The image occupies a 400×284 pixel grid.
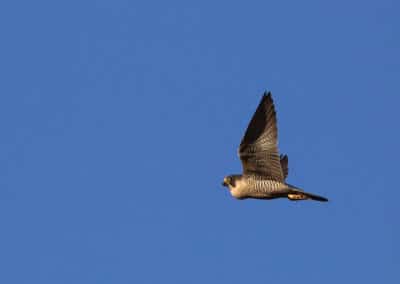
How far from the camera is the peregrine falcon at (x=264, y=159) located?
21.6 metres

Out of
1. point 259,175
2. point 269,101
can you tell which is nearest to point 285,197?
point 259,175

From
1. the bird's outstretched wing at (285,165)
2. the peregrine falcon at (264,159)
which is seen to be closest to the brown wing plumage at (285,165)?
the bird's outstretched wing at (285,165)

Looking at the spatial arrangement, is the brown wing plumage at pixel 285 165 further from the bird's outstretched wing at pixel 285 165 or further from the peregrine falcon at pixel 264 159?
the peregrine falcon at pixel 264 159

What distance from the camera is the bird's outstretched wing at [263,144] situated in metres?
21.6

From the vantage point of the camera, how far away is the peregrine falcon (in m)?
21.6

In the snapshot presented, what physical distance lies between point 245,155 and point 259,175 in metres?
0.53

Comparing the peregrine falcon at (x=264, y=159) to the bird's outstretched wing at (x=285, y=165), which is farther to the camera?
the bird's outstretched wing at (x=285, y=165)

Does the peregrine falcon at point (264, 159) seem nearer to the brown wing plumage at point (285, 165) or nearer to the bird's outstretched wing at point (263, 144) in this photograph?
the bird's outstretched wing at point (263, 144)

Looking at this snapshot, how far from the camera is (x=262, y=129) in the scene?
21.7m

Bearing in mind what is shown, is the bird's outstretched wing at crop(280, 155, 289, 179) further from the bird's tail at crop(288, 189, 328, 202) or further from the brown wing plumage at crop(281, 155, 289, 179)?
the bird's tail at crop(288, 189, 328, 202)

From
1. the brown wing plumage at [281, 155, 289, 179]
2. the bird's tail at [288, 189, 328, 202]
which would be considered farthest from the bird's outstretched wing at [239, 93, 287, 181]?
the brown wing plumage at [281, 155, 289, 179]

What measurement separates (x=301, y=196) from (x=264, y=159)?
1.08 meters

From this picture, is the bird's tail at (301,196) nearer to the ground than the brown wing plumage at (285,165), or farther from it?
nearer to the ground

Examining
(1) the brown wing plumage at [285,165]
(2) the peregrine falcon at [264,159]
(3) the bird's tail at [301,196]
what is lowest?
(3) the bird's tail at [301,196]
